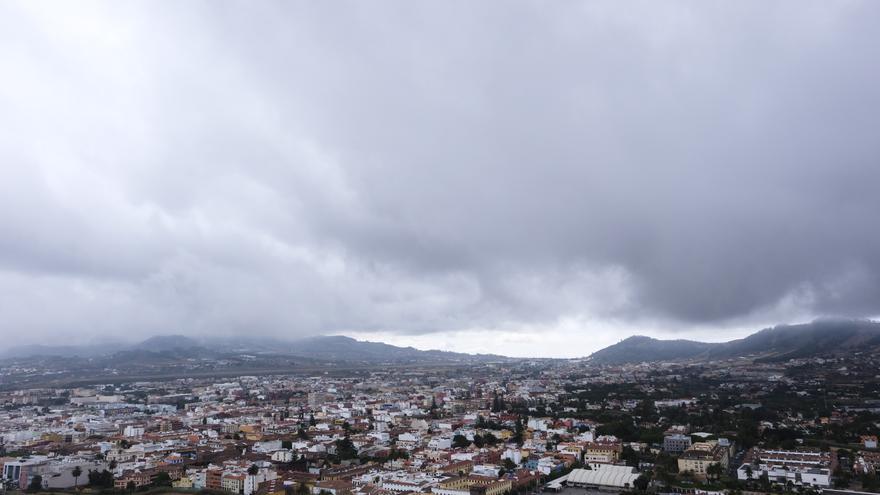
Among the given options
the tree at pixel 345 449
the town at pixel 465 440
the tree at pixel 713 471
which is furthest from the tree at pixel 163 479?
the tree at pixel 713 471

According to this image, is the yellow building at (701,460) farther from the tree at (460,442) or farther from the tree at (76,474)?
the tree at (76,474)

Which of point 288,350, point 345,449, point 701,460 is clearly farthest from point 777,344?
point 288,350

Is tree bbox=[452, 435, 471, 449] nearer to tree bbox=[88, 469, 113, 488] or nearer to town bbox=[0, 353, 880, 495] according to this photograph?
town bbox=[0, 353, 880, 495]

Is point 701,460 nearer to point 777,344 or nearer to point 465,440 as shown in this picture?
point 465,440

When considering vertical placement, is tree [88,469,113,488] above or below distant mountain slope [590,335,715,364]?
below

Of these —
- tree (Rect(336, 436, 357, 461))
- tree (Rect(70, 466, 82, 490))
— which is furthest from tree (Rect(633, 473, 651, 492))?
tree (Rect(70, 466, 82, 490))
